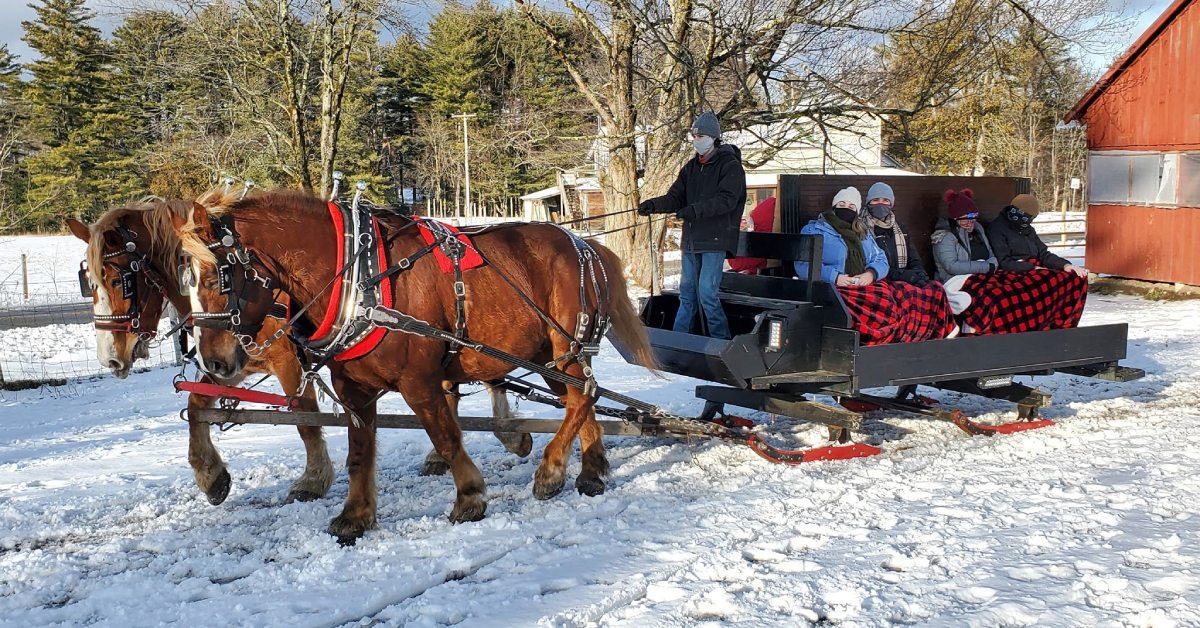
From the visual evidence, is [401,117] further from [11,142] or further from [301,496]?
[301,496]

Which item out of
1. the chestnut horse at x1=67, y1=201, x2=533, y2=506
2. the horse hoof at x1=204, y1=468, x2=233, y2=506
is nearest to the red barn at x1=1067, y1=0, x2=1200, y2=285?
the chestnut horse at x1=67, y1=201, x2=533, y2=506

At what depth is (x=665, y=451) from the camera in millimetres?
6074

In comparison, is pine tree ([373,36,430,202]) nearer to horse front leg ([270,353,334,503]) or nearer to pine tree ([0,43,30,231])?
pine tree ([0,43,30,231])

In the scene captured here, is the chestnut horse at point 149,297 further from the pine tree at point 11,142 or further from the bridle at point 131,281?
the pine tree at point 11,142

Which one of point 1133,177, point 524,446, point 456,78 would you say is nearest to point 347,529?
point 524,446

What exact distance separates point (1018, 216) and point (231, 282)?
5746 mm

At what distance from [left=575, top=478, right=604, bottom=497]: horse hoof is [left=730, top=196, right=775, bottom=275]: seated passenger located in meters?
2.08

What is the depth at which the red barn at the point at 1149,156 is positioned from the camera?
15.1 metres

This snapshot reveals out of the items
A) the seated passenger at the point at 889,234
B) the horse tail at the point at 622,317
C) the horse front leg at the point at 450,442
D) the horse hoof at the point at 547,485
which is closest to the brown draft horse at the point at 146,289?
the horse front leg at the point at 450,442

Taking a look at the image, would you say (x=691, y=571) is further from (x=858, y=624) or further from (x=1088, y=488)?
(x=1088, y=488)

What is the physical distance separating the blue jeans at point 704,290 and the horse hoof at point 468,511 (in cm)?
201

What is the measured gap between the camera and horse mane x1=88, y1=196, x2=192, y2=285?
4.50 m

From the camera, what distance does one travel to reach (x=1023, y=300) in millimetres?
6508

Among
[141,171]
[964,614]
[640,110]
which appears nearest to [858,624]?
[964,614]
